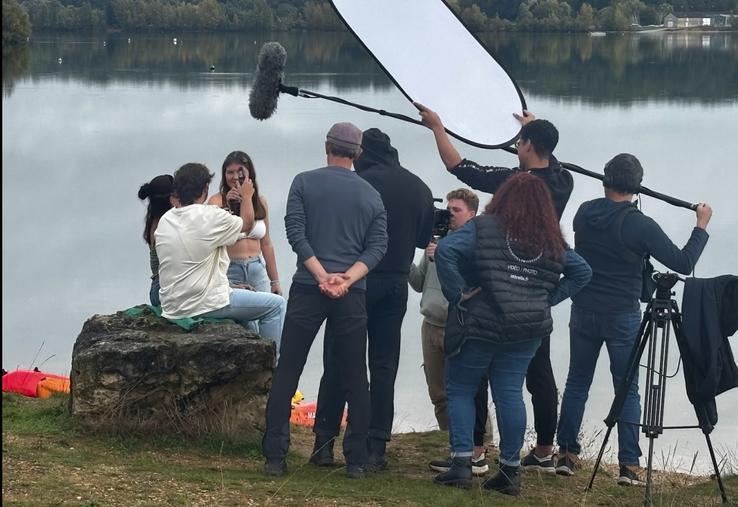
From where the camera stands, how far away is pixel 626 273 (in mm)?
5629

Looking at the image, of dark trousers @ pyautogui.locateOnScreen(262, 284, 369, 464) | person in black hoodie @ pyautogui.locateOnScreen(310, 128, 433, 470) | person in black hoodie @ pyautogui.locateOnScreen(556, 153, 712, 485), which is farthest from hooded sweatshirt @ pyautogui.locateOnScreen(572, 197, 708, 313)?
dark trousers @ pyautogui.locateOnScreen(262, 284, 369, 464)

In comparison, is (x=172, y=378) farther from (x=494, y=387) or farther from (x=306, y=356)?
(x=494, y=387)

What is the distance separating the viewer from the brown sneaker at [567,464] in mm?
5961

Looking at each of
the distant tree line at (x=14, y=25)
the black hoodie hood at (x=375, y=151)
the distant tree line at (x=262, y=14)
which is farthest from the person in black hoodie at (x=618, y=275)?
the distant tree line at (x=262, y=14)

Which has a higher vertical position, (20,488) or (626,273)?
(626,273)

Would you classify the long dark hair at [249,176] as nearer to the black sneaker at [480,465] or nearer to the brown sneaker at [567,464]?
the black sneaker at [480,465]

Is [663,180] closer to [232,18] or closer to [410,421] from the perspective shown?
[410,421]

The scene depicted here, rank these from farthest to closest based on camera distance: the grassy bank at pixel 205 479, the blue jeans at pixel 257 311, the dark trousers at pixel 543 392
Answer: the blue jeans at pixel 257 311
the dark trousers at pixel 543 392
the grassy bank at pixel 205 479

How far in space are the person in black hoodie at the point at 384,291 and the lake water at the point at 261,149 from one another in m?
2.19

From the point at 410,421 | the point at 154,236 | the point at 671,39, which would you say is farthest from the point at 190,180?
the point at 671,39

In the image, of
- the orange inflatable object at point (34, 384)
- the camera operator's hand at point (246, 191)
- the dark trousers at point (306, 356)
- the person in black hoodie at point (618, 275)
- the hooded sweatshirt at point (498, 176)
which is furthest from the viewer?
the orange inflatable object at point (34, 384)

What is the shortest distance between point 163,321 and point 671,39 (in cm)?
7572

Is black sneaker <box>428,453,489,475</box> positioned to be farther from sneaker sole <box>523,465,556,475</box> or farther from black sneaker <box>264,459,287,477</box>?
black sneaker <box>264,459,287,477</box>

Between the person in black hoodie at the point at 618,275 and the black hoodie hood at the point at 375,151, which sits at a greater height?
the black hoodie hood at the point at 375,151
